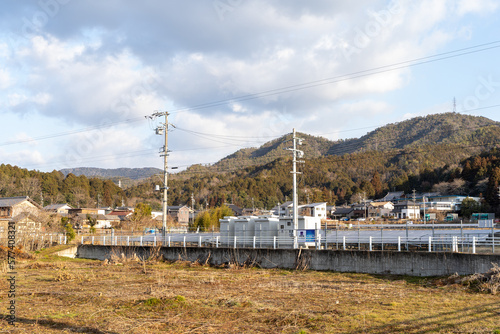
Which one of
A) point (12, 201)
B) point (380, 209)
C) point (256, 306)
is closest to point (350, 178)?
point (380, 209)

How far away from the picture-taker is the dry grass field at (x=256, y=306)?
30.1ft

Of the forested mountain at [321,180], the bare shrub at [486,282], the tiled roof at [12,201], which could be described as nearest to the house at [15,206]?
the tiled roof at [12,201]

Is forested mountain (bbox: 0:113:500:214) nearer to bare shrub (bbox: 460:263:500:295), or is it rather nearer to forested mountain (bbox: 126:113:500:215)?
forested mountain (bbox: 126:113:500:215)

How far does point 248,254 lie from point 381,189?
96384 millimetres

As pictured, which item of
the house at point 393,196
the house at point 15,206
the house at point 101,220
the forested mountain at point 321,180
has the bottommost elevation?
the house at point 101,220

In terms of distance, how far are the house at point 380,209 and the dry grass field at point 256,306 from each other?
75012mm

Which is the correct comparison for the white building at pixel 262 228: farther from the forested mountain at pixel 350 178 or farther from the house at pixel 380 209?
the forested mountain at pixel 350 178

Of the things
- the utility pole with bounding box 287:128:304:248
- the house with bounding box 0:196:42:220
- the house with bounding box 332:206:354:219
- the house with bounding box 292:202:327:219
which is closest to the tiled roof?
the house with bounding box 0:196:42:220

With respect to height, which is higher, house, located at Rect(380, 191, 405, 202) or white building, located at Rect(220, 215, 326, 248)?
house, located at Rect(380, 191, 405, 202)

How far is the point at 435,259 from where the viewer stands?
58.0 ft

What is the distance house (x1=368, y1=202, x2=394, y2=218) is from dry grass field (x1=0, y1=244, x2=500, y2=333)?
75.0 m

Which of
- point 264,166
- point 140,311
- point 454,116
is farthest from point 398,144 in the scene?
point 140,311

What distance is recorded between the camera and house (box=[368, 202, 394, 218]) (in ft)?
294

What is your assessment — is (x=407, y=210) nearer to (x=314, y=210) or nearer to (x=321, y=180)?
(x=314, y=210)
